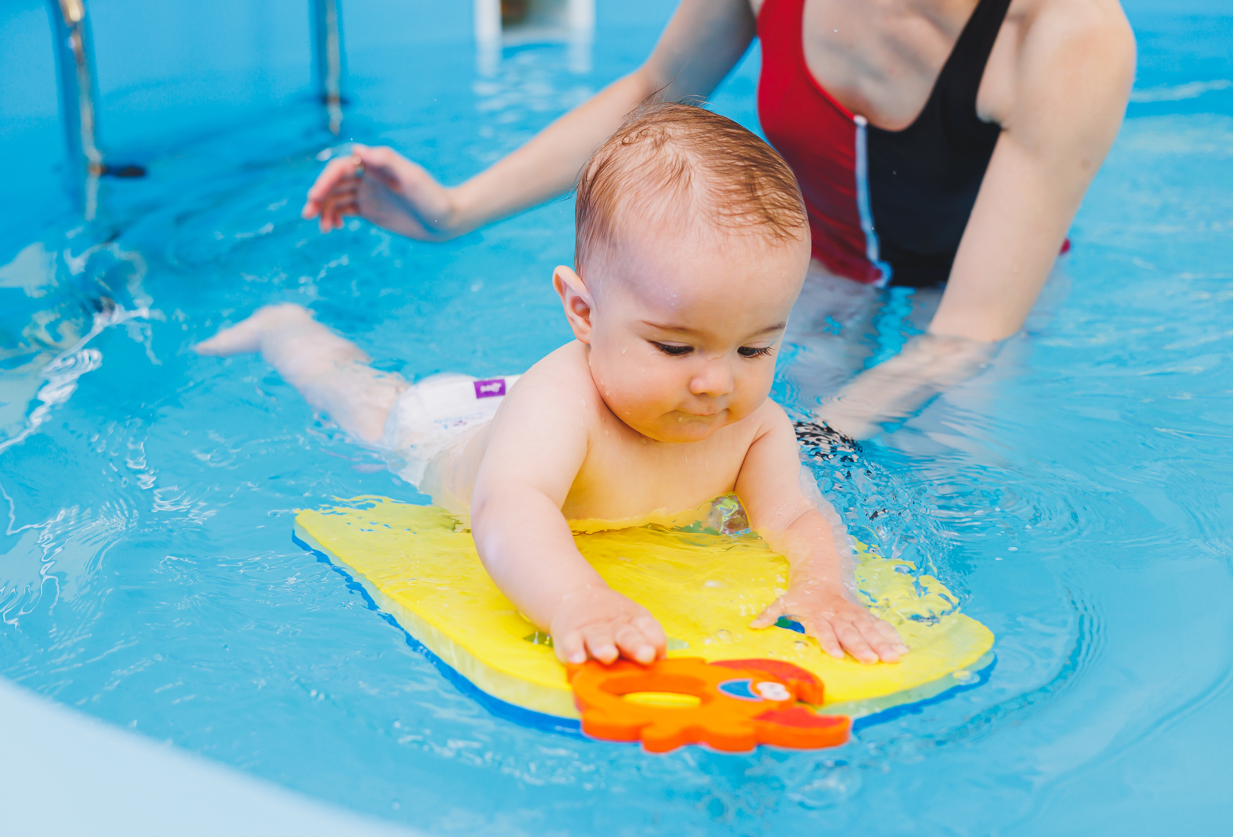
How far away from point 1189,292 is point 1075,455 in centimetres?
118

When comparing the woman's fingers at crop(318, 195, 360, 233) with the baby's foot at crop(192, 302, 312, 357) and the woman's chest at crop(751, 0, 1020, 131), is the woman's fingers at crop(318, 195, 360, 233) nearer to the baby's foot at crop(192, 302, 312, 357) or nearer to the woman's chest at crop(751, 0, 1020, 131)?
the baby's foot at crop(192, 302, 312, 357)

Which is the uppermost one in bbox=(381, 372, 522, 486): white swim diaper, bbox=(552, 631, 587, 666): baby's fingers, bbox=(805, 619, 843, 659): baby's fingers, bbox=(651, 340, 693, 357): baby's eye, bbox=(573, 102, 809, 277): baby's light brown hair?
bbox=(573, 102, 809, 277): baby's light brown hair

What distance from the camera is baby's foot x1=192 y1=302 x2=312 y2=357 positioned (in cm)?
234

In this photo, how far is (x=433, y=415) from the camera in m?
1.92

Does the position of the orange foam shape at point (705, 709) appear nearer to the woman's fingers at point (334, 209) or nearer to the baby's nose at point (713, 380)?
the baby's nose at point (713, 380)

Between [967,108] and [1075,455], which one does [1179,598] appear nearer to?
[1075,455]

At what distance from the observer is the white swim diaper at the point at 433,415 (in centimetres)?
188

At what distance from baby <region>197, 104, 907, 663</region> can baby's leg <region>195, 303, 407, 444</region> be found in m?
0.51

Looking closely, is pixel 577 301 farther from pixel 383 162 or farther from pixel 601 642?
pixel 383 162

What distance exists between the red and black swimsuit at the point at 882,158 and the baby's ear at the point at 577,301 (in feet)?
3.42

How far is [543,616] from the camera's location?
120 cm

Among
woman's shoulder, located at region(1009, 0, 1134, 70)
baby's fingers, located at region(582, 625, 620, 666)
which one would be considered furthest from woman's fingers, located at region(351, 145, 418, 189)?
baby's fingers, located at region(582, 625, 620, 666)

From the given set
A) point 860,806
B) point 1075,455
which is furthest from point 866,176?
point 860,806

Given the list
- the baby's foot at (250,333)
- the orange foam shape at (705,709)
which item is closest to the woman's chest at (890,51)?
the baby's foot at (250,333)
